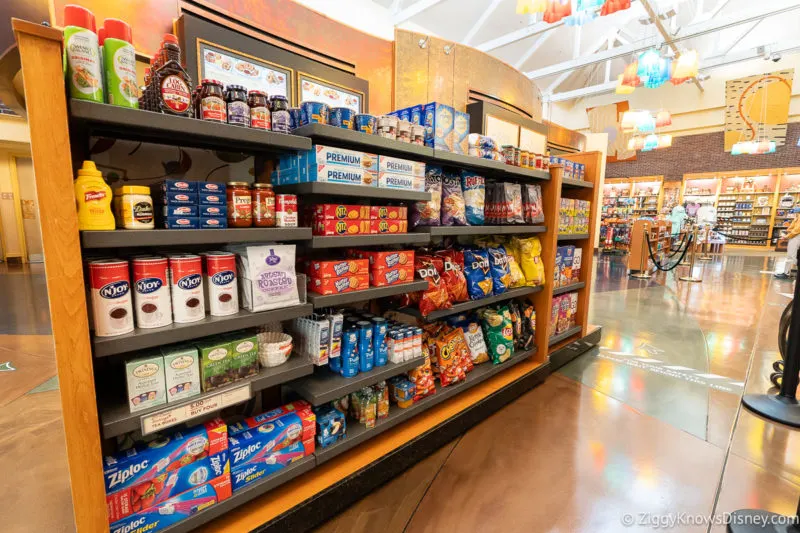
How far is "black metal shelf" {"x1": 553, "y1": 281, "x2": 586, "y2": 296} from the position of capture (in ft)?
10.6

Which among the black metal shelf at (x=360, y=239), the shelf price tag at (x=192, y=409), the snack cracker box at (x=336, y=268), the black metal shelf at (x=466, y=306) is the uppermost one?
the black metal shelf at (x=360, y=239)

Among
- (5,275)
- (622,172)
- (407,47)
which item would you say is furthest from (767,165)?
(5,275)

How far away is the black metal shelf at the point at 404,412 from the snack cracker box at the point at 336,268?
792mm

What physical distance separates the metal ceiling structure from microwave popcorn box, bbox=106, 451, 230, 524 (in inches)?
354

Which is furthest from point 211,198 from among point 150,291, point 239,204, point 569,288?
point 569,288

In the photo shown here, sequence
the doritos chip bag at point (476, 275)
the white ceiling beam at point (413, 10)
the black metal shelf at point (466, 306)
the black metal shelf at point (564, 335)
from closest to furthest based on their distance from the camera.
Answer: the black metal shelf at point (466, 306)
the doritos chip bag at point (476, 275)
the black metal shelf at point (564, 335)
the white ceiling beam at point (413, 10)

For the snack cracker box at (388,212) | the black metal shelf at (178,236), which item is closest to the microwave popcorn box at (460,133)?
the snack cracker box at (388,212)

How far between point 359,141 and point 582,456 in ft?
6.82

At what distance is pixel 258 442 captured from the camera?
5.06 ft

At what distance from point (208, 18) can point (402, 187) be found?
1.21 metres

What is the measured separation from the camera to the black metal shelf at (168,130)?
108cm

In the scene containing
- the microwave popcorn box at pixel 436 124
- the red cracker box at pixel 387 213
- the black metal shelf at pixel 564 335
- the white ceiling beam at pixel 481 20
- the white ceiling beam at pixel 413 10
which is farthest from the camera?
the white ceiling beam at pixel 481 20

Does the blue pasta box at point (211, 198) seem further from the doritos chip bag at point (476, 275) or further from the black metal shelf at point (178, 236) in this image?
the doritos chip bag at point (476, 275)

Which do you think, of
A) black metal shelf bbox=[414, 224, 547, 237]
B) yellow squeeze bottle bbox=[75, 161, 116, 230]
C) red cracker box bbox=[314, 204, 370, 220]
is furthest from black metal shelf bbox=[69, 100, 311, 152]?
black metal shelf bbox=[414, 224, 547, 237]
